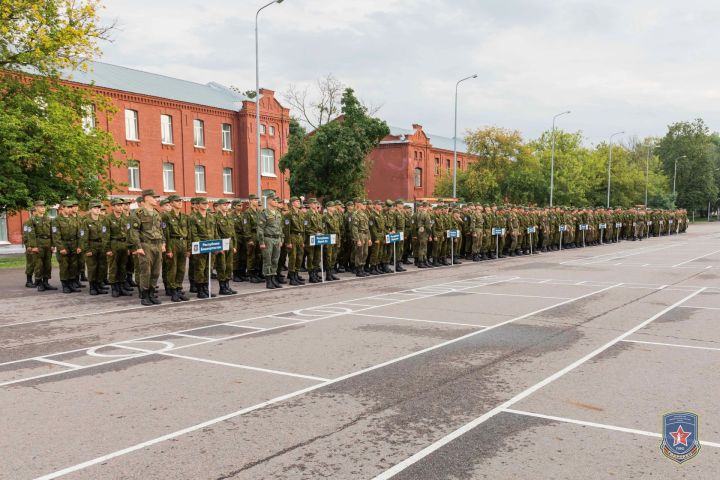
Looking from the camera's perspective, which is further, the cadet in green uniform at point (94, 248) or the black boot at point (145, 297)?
the cadet in green uniform at point (94, 248)

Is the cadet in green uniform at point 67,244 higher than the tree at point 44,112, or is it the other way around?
the tree at point 44,112

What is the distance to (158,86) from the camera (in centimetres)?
4238

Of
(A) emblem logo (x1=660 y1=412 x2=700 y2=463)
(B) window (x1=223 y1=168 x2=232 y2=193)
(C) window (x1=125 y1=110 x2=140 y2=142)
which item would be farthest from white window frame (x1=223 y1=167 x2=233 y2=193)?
(A) emblem logo (x1=660 y1=412 x2=700 y2=463)

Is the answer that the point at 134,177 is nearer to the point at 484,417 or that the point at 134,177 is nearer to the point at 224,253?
the point at 224,253

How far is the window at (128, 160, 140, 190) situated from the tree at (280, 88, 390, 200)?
9924 mm

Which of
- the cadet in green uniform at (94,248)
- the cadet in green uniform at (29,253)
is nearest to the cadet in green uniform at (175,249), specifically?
the cadet in green uniform at (94,248)

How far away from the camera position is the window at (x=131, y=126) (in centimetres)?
3869

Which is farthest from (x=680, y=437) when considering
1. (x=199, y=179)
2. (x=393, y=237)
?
(x=199, y=179)

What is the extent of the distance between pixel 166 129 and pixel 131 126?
2.74m

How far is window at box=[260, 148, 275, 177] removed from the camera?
47.3 meters

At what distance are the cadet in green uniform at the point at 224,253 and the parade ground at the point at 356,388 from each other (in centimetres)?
129

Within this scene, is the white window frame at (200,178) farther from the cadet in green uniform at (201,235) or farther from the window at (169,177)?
the cadet in green uniform at (201,235)

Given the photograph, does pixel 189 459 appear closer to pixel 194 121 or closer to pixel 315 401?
pixel 315 401

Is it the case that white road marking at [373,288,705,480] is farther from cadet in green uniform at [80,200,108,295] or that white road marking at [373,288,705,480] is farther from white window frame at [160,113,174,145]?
white window frame at [160,113,174,145]
